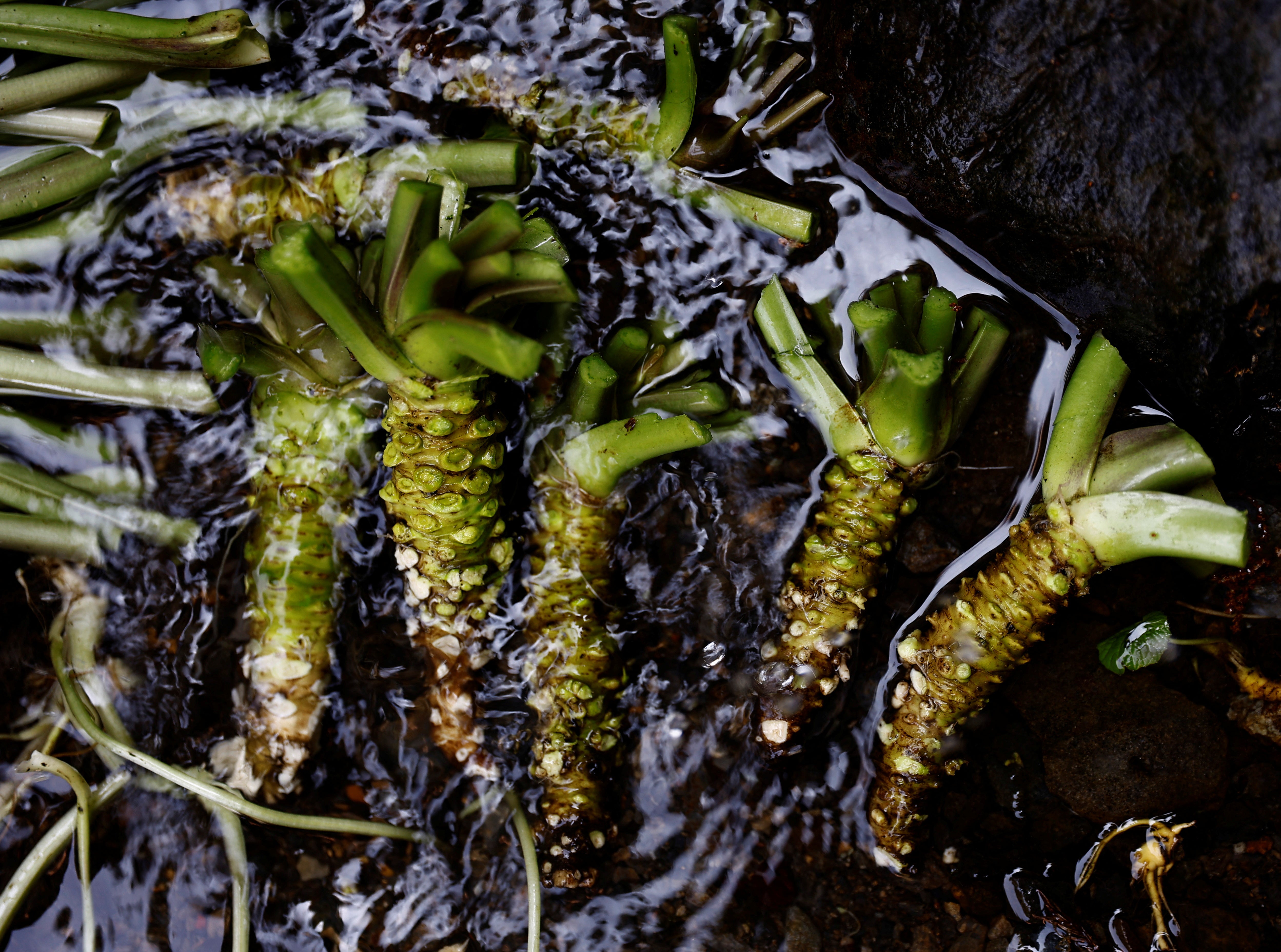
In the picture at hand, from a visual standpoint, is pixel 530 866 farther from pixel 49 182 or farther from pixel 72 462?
pixel 49 182

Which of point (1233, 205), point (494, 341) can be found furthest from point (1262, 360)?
point (494, 341)

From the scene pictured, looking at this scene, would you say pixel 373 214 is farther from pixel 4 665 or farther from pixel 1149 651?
pixel 1149 651

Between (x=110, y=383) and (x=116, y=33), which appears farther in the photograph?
(x=110, y=383)

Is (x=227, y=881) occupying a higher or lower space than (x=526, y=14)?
lower

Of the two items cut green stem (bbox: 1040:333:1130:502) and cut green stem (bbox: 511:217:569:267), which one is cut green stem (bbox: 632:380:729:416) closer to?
cut green stem (bbox: 511:217:569:267)

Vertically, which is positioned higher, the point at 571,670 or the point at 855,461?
the point at 855,461

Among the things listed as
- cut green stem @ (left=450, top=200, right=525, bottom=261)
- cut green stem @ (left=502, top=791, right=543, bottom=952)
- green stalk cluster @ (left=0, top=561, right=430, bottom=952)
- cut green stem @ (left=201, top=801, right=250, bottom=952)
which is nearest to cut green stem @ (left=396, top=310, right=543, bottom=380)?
cut green stem @ (left=450, top=200, right=525, bottom=261)

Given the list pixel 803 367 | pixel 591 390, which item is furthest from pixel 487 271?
pixel 803 367
